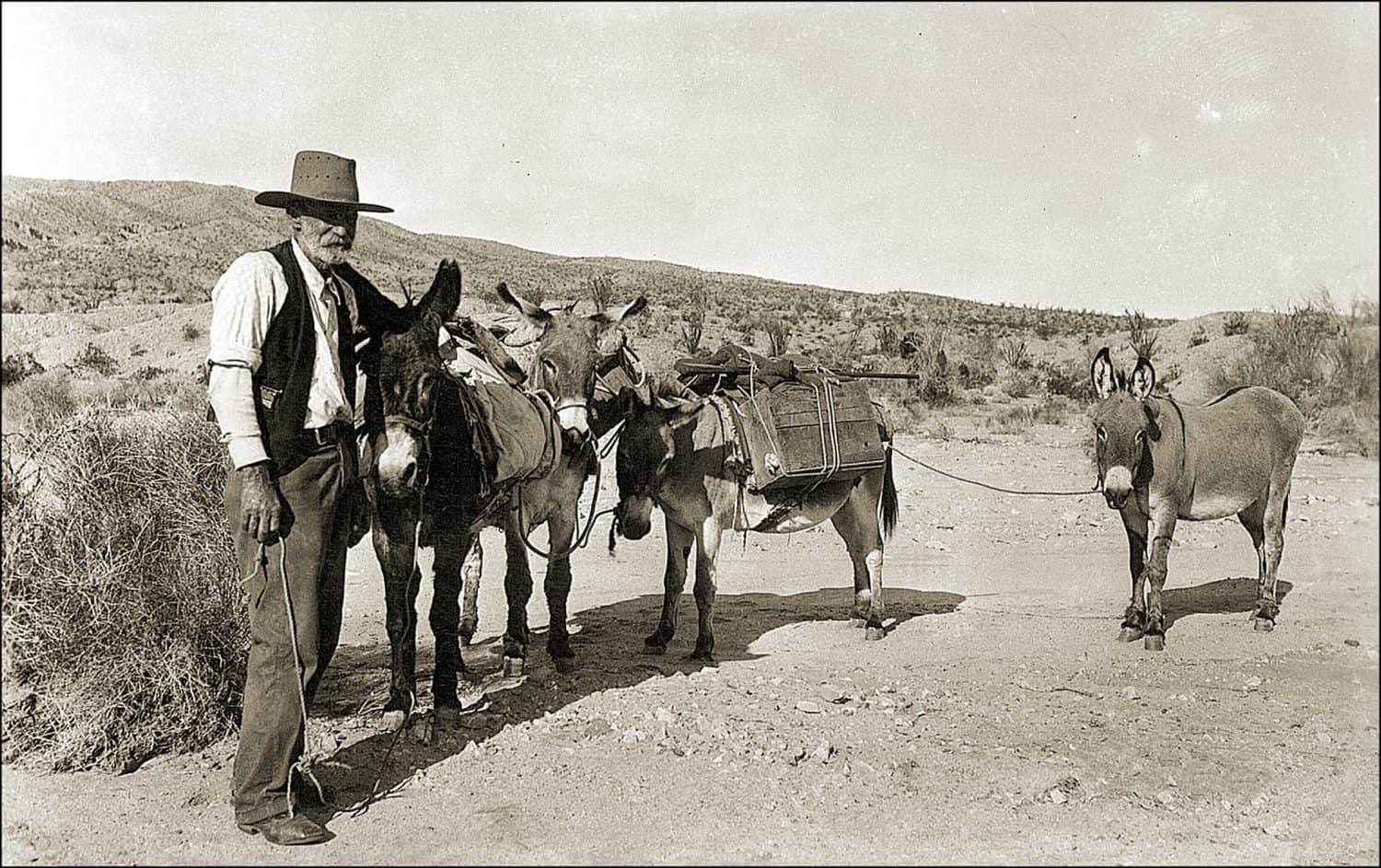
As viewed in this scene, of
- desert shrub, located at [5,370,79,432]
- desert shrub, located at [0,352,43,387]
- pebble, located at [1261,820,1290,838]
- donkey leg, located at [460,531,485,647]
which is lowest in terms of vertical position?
pebble, located at [1261,820,1290,838]

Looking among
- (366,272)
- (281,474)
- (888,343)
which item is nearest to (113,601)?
(281,474)

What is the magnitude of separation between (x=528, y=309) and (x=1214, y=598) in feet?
25.1

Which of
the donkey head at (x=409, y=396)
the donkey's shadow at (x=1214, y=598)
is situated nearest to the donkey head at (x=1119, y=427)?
the donkey's shadow at (x=1214, y=598)

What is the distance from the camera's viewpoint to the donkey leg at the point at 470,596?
25.4 feet

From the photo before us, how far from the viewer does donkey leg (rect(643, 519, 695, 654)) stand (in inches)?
297

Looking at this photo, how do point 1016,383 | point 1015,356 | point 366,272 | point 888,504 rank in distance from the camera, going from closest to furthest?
point 888,504, point 1016,383, point 1015,356, point 366,272

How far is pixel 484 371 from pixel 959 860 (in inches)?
160

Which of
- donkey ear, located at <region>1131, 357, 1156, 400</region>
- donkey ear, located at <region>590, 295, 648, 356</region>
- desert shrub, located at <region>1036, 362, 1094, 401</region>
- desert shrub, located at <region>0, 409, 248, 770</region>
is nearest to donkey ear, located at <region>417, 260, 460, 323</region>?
donkey ear, located at <region>590, 295, 648, 356</region>

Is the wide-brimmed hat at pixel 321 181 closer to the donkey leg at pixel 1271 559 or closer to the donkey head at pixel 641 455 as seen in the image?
the donkey head at pixel 641 455

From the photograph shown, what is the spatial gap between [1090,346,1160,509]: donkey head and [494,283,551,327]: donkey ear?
449cm

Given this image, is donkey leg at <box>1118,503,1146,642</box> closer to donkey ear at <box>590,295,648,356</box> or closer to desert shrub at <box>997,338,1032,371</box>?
donkey ear at <box>590,295,648,356</box>

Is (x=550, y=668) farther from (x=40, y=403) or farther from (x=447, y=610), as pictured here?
(x=40, y=403)

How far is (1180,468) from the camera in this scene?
8422 millimetres

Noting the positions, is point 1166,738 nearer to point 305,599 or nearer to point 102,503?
point 305,599
